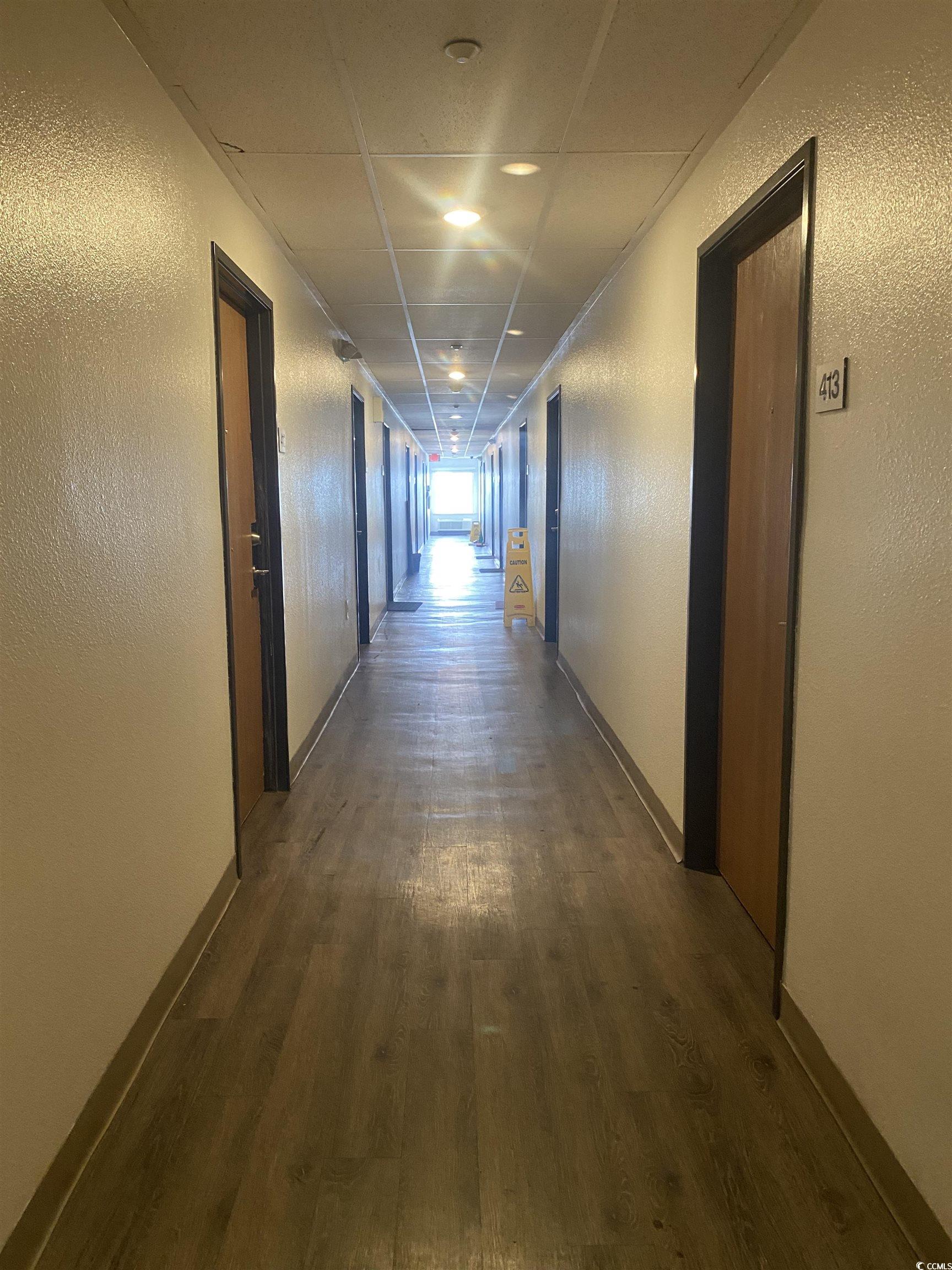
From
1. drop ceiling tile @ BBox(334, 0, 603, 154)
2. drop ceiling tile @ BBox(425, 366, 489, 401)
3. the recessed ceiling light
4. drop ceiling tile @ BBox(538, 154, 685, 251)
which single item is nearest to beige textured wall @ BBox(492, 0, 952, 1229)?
drop ceiling tile @ BBox(538, 154, 685, 251)

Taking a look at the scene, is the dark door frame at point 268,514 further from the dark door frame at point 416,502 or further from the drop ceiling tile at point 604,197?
the dark door frame at point 416,502

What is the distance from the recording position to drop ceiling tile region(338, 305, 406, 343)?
5.38m

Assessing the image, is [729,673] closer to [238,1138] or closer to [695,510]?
[695,510]

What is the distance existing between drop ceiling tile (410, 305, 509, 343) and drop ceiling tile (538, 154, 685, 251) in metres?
1.48

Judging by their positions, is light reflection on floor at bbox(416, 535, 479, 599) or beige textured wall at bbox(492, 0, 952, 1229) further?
light reflection on floor at bbox(416, 535, 479, 599)

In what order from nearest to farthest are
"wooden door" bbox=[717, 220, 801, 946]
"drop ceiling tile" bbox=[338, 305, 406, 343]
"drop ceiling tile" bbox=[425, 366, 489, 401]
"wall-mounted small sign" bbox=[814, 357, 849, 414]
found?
"wall-mounted small sign" bbox=[814, 357, 849, 414]
"wooden door" bbox=[717, 220, 801, 946]
"drop ceiling tile" bbox=[338, 305, 406, 343]
"drop ceiling tile" bbox=[425, 366, 489, 401]

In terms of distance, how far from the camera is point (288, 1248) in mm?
1600

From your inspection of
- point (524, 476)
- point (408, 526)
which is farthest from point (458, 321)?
point (408, 526)

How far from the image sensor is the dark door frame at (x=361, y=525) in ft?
24.2

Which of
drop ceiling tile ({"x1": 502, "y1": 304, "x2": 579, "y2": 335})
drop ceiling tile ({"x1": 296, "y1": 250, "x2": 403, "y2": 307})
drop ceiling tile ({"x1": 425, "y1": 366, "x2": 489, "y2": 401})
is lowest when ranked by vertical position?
drop ceiling tile ({"x1": 296, "y1": 250, "x2": 403, "y2": 307})

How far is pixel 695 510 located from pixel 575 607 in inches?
121

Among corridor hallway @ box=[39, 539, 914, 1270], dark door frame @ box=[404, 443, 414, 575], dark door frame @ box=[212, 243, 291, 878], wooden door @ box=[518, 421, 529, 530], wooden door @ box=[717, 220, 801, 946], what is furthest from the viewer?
dark door frame @ box=[404, 443, 414, 575]

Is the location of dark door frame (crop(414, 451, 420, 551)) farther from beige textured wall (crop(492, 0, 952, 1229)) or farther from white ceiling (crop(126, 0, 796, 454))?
beige textured wall (crop(492, 0, 952, 1229))

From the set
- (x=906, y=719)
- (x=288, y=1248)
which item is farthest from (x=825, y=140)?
(x=288, y=1248)
